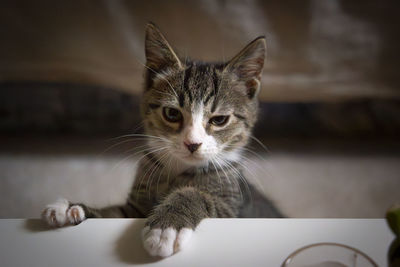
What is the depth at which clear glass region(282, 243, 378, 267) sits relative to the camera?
1.69 ft

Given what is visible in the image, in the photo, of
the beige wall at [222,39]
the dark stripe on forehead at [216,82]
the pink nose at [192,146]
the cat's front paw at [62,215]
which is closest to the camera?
the cat's front paw at [62,215]

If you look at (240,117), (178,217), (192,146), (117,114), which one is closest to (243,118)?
(240,117)

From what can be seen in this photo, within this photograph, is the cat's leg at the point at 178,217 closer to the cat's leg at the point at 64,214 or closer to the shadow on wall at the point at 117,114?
the cat's leg at the point at 64,214

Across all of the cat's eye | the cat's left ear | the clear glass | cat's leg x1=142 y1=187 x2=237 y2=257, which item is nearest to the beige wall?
the cat's left ear

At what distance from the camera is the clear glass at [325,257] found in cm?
52

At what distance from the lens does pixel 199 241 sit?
2.32 ft

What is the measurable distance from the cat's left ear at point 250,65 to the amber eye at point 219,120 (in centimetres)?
12

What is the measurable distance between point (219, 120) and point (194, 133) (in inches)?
4.9

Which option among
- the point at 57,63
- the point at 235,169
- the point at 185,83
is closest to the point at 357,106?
the point at 235,169

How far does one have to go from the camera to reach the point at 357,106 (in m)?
1.69

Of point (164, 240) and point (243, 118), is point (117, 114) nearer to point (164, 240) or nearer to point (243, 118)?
point (243, 118)

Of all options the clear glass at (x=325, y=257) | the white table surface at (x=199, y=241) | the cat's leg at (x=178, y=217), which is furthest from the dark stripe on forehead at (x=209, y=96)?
the clear glass at (x=325, y=257)

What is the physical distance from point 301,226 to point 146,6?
116cm

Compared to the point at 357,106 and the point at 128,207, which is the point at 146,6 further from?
the point at 357,106
